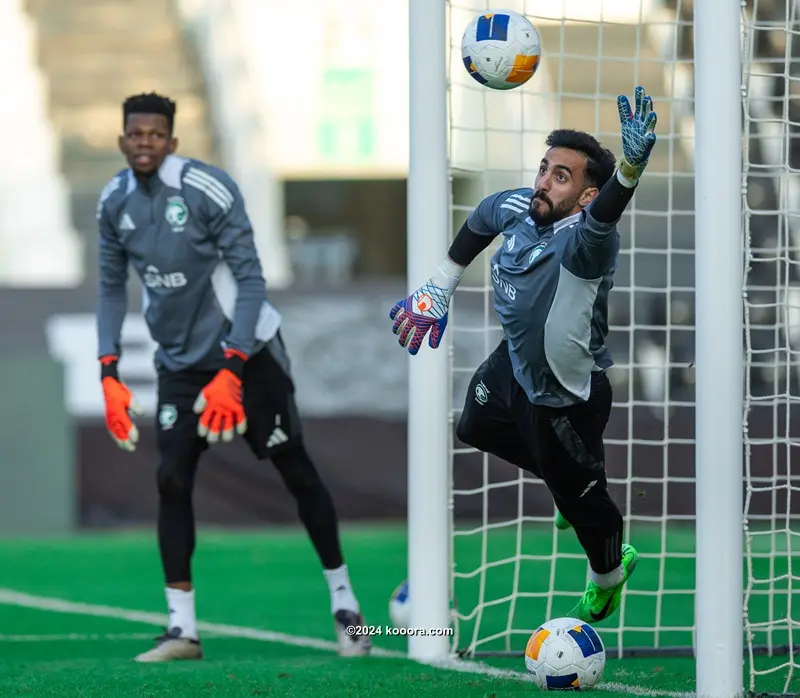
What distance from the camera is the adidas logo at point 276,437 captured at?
5.15 m

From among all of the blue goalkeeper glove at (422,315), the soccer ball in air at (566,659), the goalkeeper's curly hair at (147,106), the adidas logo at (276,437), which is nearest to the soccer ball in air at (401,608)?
the adidas logo at (276,437)

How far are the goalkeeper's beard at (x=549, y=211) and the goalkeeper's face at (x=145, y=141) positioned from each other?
1.69m

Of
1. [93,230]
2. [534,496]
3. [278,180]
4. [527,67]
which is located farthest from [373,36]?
[527,67]

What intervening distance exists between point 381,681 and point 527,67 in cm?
188

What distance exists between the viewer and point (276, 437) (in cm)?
515

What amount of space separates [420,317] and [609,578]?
1.00 m

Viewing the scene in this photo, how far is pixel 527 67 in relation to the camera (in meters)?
4.00

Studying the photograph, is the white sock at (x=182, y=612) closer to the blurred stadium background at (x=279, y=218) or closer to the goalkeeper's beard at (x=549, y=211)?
the goalkeeper's beard at (x=549, y=211)

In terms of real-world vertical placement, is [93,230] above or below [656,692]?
above

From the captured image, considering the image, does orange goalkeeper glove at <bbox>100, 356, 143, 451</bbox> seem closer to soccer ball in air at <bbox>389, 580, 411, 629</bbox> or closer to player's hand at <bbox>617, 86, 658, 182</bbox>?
soccer ball in air at <bbox>389, 580, 411, 629</bbox>

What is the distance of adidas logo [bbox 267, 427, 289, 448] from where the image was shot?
16.9ft

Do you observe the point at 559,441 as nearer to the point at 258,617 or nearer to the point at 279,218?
the point at 258,617

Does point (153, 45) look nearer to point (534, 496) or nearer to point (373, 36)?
point (373, 36)

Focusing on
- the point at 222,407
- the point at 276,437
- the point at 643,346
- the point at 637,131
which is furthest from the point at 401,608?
the point at 643,346
